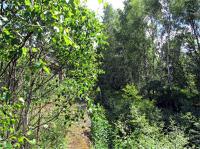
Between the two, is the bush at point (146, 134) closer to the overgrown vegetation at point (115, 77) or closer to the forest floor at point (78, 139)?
the overgrown vegetation at point (115, 77)

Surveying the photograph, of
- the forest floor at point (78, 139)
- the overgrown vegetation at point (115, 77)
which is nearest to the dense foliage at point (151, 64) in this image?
the overgrown vegetation at point (115, 77)

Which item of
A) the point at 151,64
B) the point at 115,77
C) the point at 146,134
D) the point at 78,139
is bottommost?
the point at 78,139

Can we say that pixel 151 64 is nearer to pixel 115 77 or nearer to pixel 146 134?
pixel 115 77

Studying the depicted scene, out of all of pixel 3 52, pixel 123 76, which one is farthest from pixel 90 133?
pixel 123 76

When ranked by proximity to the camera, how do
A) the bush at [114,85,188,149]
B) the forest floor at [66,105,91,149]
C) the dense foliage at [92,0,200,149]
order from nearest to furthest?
the bush at [114,85,188,149]
the forest floor at [66,105,91,149]
the dense foliage at [92,0,200,149]

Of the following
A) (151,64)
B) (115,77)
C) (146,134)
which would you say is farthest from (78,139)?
(115,77)

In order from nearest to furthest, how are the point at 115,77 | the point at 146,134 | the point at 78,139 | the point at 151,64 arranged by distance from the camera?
the point at 146,134 → the point at 78,139 → the point at 151,64 → the point at 115,77

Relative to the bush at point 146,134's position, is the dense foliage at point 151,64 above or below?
above

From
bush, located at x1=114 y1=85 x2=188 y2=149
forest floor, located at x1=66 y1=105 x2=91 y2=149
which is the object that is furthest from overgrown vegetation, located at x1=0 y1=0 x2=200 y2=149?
forest floor, located at x1=66 y1=105 x2=91 y2=149

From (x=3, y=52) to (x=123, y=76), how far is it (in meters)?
43.1

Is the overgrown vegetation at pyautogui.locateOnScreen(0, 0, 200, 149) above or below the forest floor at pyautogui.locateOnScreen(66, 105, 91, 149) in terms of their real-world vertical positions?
above

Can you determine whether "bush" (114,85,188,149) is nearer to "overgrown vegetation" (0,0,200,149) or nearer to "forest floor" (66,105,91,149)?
"overgrown vegetation" (0,0,200,149)

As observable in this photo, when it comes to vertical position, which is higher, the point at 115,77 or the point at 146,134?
the point at 115,77

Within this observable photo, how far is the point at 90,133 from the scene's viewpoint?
23297 mm
